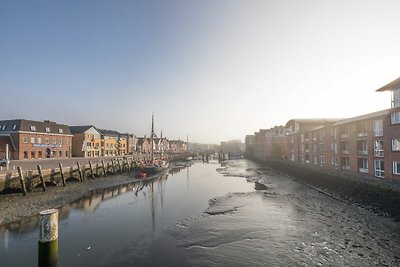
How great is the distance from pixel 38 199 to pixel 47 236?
17.1 metres

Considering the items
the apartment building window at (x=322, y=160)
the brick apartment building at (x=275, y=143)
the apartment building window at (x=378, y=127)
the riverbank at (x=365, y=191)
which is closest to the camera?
the riverbank at (x=365, y=191)

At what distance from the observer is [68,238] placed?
16.5 metres

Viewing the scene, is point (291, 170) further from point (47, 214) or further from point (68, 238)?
point (47, 214)

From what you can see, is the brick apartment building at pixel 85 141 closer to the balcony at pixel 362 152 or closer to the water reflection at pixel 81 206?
the water reflection at pixel 81 206

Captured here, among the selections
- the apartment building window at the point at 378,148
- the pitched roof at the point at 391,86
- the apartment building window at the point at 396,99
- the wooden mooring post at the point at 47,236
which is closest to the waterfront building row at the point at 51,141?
the wooden mooring post at the point at 47,236

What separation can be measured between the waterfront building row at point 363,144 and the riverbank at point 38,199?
36.7 meters

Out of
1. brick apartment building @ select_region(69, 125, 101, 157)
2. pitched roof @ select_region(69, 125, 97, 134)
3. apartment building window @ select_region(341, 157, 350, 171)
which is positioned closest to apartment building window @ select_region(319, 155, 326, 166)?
apartment building window @ select_region(341, 157, 350, 171)

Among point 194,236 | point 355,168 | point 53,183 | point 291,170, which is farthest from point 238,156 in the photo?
point 194,236

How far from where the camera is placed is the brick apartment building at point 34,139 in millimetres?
56441

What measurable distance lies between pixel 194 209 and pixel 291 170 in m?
36.9

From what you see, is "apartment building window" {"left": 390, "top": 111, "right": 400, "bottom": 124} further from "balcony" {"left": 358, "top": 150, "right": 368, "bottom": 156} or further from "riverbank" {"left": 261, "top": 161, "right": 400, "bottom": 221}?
"riverbank" {"left": 261, "top": 161, "right": 400, "bottom": 221}

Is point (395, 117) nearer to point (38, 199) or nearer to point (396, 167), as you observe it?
point (396, 167)

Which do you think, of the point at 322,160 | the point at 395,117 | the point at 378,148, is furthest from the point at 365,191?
the point at 322,160

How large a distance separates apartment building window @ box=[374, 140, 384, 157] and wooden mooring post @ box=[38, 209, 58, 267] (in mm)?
35073
